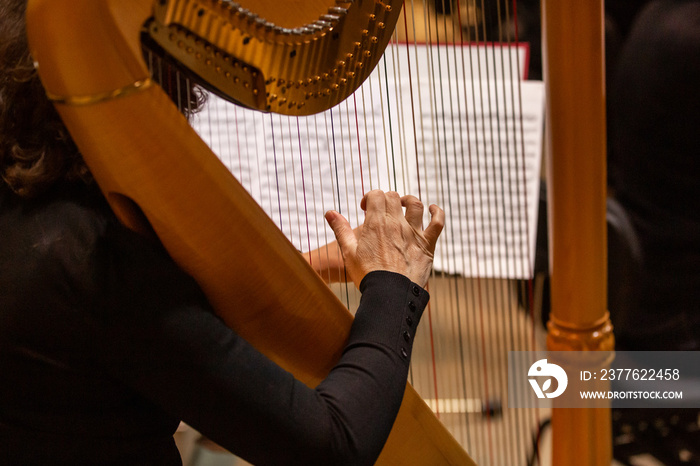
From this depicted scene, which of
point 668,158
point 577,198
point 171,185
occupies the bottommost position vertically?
point 668,158

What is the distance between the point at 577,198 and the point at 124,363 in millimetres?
684

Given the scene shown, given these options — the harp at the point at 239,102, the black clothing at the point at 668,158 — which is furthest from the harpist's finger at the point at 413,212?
the black clothing at the point at 668,158

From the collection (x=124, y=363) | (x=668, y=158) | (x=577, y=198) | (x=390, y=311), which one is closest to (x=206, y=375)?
(x=124, y=363)

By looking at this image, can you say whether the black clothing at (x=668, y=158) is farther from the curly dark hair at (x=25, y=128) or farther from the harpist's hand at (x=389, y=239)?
the curly dark hair at (x=25, y=128)

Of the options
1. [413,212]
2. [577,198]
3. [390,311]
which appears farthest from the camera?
[577,198]

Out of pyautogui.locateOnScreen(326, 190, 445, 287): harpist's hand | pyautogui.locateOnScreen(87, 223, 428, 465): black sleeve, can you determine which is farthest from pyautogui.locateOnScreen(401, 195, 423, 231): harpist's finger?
pyautogui.locateOnScreen(87, 223, 428, 465): black sleeve

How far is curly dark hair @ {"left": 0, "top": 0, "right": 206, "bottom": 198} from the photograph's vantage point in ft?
2.26

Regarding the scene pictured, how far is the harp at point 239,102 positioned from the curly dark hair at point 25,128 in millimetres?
71

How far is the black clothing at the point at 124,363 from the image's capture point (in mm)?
670

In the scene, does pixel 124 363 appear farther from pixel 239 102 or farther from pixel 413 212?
pixel 413 212

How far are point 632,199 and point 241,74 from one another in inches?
56.1

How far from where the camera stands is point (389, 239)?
0.89m

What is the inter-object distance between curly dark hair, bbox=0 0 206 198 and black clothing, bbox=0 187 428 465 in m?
0.02

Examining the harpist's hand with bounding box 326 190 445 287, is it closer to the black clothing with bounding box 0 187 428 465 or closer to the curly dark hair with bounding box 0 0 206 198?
the black clothing with bounding box 0 187 428 465
